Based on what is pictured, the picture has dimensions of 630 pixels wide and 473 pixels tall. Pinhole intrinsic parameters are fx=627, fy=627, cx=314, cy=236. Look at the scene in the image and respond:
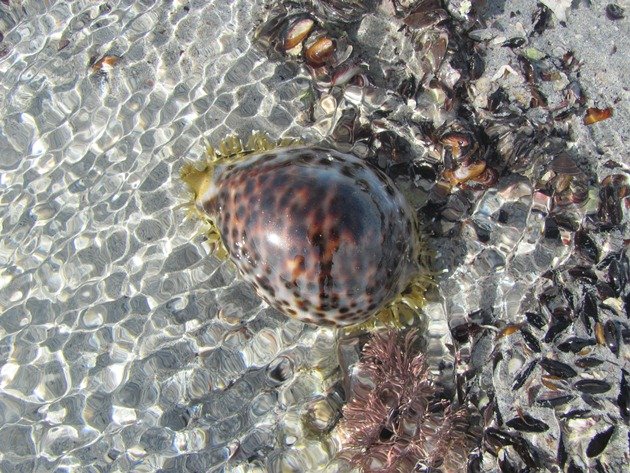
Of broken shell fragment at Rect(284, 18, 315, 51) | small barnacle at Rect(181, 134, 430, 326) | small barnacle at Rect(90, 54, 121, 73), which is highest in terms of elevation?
small barnacle at Rect(90, 54, 121, 73)

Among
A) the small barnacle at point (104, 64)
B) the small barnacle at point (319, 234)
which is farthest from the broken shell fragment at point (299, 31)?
the small barnacle at point (104, 64)

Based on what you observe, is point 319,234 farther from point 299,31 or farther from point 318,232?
point 299,31

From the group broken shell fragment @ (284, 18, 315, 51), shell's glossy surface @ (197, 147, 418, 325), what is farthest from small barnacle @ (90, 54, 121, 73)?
shell's glossy surface @ (197, 147, 418, 325)

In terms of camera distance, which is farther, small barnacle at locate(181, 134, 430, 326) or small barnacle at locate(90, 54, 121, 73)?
small barnacle at locate(90, 54, 121, 73)

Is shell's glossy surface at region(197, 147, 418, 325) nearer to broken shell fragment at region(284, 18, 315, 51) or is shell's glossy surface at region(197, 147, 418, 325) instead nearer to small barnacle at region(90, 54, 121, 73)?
broken shell fragment at region(284, 18, 315, 51)

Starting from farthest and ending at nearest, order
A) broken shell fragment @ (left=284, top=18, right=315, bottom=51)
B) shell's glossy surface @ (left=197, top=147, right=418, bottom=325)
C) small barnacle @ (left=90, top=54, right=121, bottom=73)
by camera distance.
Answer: small barnacle @ (left=90, top=54, right=121, bottom=73) < broken shell fragment @ (left=284, top=18, right=315, bottom=51) < shell's glossy surface @ (left=197, top=147, right=418, bottom=325)

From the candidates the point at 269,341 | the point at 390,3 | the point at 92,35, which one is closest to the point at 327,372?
the point at 269,341

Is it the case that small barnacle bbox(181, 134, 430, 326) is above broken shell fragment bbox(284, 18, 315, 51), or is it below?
below

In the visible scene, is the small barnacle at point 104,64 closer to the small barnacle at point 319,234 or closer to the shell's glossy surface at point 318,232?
the small barnacle at point 319,234

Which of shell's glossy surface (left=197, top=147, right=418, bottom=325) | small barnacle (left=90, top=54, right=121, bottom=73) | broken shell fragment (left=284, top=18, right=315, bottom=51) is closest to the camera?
shell's glossy surface (left=197, top=147, right=418, bottom=325)
